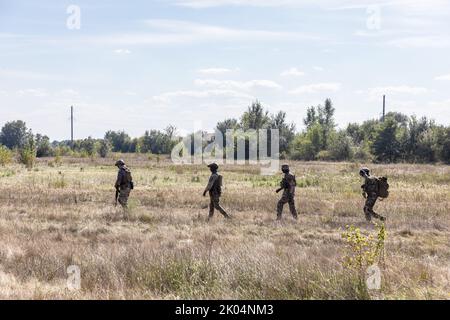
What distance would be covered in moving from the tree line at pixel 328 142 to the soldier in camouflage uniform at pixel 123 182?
28498 mm

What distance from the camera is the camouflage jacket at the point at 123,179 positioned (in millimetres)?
16312

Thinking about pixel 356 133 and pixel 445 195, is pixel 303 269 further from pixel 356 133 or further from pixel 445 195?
pixel 356 133

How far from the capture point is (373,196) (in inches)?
610

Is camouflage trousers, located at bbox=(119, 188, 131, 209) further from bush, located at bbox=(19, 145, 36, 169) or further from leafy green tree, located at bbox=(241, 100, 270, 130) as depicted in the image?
leafy green tree, located at bbox=(241, 100, 270, 130)

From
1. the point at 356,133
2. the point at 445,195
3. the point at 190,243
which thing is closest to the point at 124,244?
the point at 190,243

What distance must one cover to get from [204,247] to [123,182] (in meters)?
6.63

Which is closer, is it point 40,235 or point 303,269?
point 303,269

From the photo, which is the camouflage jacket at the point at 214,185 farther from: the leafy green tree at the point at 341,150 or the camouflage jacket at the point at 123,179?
the leafy green tree at the point at 341,150

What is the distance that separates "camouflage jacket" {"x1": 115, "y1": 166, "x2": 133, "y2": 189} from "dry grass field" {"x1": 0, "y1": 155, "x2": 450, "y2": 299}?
0.81 m

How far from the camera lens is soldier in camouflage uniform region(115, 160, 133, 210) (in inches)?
643

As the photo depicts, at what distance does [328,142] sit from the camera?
74.8m

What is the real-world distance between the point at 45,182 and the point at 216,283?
2163 centimetres

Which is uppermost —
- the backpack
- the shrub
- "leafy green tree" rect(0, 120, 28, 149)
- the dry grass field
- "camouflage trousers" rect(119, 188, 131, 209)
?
"leafy green tree" rect(0, 120, 28, 149)

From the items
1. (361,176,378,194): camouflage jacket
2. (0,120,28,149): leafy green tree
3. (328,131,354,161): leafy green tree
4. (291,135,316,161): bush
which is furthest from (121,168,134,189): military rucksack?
(0,120,28,149): leafy green tree
